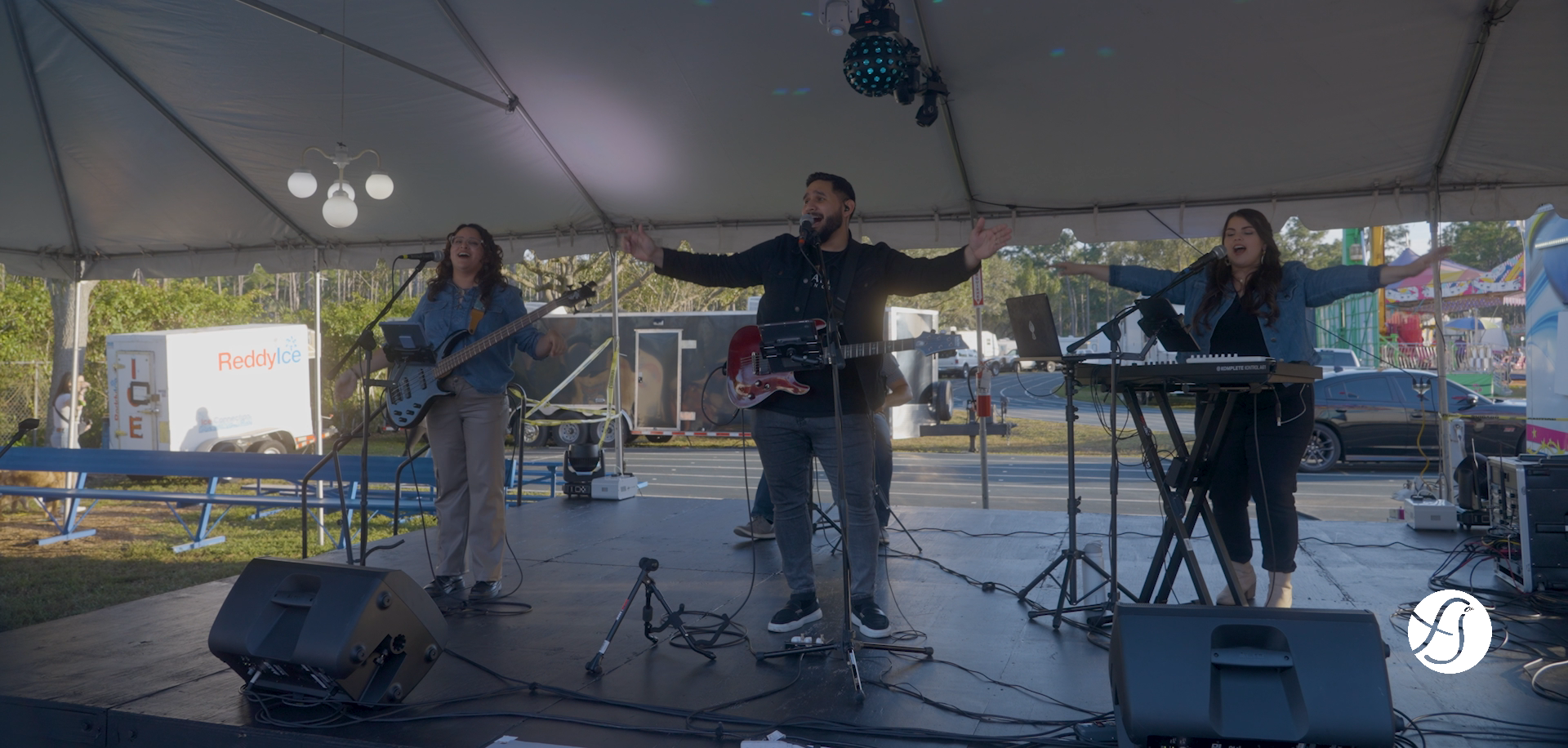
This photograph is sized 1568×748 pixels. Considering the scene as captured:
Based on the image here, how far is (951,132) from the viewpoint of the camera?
17.9 ft

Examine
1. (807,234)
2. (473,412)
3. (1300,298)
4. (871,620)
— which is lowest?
(871,620)

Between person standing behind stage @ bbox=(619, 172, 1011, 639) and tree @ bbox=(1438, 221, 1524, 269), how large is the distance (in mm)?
44704

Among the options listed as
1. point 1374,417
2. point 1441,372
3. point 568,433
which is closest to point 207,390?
point 568,433

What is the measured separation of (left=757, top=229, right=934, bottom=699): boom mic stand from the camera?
289 cm

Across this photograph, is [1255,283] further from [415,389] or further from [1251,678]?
[415,389]

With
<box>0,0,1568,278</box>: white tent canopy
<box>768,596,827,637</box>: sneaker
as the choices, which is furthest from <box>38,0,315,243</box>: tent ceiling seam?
<box>768,596,827,637</box>: sneaker

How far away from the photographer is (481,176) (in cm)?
659

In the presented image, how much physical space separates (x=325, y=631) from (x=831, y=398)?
1.77 metres

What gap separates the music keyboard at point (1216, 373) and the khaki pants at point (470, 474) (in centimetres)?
264

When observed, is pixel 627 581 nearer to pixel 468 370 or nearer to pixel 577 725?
pixel 468 370

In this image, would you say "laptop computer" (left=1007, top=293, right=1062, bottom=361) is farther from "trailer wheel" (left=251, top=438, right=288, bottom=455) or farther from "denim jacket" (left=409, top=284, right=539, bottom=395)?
"trailer wheel" (left=251, top=438, right=288, bottom=455)

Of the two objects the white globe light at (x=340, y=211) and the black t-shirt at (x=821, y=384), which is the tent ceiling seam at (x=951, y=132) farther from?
the white globe light at (x=340, y=211)

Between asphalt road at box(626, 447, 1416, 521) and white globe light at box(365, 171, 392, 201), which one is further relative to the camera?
asphalt road at box(626, 447, 1416, 521)

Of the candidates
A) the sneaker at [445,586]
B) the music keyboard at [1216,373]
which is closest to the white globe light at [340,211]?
the sneaker at [445,586]
